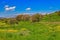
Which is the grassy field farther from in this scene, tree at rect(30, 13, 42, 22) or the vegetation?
tree at rect(30, 13, 42, 22)

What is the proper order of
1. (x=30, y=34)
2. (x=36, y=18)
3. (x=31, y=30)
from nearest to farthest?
(x=30, y=34) < (x=31, y=30) < (x=36, y=18)

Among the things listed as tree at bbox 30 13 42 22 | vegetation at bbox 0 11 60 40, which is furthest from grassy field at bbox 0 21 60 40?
tree at bbox 30 13 42 22

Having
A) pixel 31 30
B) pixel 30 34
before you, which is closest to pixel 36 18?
pixel 31 30

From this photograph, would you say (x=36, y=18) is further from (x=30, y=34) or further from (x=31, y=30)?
(x=30, y=34)

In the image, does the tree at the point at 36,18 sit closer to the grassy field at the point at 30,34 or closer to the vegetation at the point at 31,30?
the vegetation at the point at 31,30

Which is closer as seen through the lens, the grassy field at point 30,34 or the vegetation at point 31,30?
the grassy field at point 30,34

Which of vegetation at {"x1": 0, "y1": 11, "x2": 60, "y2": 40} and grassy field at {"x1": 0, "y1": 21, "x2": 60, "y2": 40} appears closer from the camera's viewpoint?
grassy field at {"x1": 0, "y1": 21, "x2": 60, "y2": 40}

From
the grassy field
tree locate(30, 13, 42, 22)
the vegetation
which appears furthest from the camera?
tree locate(30, 13, 42, 22)

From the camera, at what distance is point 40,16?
64.6 metres

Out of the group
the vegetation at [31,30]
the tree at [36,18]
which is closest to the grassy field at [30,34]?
the vegetation at [31,30]

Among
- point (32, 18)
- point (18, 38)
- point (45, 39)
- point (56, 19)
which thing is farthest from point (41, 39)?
point (32, 18)

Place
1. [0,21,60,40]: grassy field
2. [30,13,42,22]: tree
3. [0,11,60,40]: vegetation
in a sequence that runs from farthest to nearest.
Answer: [30,13,42,22]: tree → [0,11,60,40]: vegetation → [0,21,60,40]: grassy field

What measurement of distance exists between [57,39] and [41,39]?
1.48 metres

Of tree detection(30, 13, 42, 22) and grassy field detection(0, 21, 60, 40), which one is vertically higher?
tree detection(30, 13, 42, 22)
